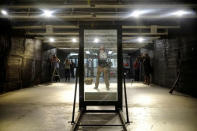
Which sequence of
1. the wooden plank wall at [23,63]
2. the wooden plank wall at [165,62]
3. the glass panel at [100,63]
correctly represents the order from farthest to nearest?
Result: the wooden plank wall at [165,62] → the wooden plank wall at [23,63] → the glass panel at [100,63]

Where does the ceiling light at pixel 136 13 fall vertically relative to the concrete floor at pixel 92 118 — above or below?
above

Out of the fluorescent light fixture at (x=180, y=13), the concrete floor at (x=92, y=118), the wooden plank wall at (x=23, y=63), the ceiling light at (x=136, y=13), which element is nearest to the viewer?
the concrete floor at (x=92, y=118)

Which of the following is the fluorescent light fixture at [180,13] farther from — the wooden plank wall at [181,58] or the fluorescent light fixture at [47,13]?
the fluorescent light fixture at [47,13]

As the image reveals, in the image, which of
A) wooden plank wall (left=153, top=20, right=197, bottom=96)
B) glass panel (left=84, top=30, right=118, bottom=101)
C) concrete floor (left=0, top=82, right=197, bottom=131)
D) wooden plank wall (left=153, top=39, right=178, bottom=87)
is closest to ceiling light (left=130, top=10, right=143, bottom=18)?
glass panel (left=84, top=30, right=118, bottom=101)

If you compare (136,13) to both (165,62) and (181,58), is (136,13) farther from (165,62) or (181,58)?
(165,62)

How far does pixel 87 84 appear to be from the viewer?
11.8 meters

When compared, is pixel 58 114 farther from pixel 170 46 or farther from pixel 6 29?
pixel 170 46

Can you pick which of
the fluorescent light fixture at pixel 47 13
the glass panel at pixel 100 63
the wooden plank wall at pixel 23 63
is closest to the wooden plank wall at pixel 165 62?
the glass panel at pixel 100 63

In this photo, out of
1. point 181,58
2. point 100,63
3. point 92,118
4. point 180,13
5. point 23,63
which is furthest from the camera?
point 23,63

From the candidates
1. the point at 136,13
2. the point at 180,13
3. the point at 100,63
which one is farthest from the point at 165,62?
the point at 100,63

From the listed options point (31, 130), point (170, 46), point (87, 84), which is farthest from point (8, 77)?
point (170, 46)

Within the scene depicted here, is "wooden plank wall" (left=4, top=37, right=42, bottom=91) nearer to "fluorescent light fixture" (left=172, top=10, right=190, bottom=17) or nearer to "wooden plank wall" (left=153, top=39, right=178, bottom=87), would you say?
"fluorescent light fixture" (left=172, top=10, right=190, bottom=17)

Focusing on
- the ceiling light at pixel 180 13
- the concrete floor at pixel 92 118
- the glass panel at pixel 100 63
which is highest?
the ceiling light at pixel 180 13

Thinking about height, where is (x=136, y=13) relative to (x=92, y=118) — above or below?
above
